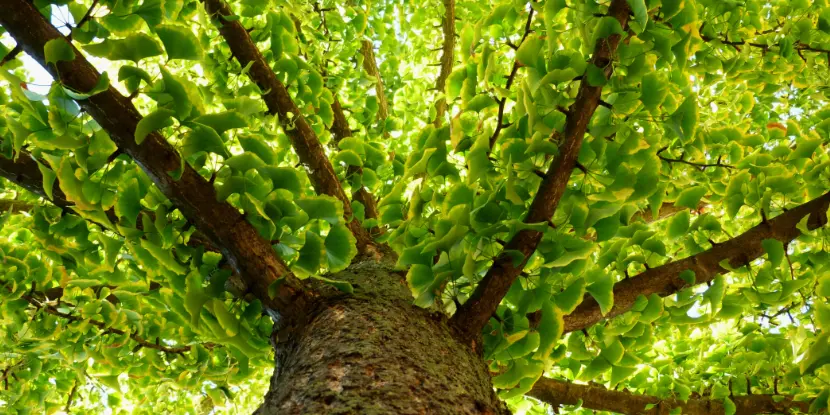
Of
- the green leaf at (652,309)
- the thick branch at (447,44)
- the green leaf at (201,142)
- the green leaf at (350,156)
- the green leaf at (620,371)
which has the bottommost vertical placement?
the green leaf at (201,142)

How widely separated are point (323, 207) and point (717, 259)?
0.96 metres

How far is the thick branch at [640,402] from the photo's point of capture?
6.18 feet

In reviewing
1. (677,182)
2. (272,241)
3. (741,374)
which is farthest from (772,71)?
(272,241)

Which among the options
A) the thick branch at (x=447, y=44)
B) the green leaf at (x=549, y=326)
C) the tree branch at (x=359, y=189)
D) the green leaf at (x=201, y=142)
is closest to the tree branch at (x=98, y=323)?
the tree branch at (x=359, y=189)

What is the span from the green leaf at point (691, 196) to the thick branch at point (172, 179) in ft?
3.11

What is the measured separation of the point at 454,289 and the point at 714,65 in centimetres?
103

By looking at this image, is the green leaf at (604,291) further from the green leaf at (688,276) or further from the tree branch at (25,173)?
the tree branch at (25,173)

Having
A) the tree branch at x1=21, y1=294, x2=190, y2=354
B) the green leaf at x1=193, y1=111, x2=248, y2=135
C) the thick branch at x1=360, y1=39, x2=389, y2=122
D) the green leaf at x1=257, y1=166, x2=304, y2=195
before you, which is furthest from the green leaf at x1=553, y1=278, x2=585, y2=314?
the thick branch at x1=360, y1=39, x2=389, y2=122

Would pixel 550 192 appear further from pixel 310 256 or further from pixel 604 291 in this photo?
pixel 310 256

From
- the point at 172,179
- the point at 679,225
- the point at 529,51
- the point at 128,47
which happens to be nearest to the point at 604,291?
the point at 679,225

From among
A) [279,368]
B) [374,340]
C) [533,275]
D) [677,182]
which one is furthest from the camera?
[677,182]

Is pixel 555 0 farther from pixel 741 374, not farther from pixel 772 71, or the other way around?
pixel 741 374

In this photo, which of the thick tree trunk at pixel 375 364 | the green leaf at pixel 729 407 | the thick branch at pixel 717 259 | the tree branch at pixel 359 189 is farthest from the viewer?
the tree branch at pixel 359 189

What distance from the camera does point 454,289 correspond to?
1261 millimetres
